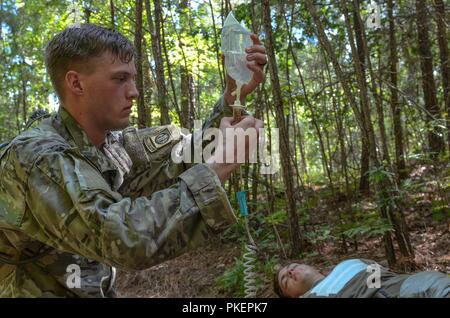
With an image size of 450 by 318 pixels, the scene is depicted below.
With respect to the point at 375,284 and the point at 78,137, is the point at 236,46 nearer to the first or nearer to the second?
the point at 78,137

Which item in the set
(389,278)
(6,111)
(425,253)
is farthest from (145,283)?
(6,111)

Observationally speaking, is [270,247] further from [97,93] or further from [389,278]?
[97,93]

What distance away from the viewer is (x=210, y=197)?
135cm

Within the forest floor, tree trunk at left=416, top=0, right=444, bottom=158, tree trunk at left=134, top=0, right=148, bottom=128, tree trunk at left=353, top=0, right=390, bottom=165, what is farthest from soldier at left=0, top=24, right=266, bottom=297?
tree trunk at left=416, top=0, right=444, bottom=158

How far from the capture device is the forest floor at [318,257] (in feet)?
16.4

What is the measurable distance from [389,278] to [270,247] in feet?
9.66

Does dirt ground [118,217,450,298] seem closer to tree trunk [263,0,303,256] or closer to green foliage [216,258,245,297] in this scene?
green foliage [216,258,245,297]

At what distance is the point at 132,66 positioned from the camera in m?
1.87

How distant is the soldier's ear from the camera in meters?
1.80

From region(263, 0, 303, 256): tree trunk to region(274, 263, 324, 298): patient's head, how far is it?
1577 mm

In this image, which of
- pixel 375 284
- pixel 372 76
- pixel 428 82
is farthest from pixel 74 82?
pixel 428 82

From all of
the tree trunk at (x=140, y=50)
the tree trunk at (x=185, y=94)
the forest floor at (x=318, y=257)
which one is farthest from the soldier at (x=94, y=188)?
the tree trunk at (x=185, y=94)

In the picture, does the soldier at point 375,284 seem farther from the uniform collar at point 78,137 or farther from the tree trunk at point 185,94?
the tree trunk at point 185,94

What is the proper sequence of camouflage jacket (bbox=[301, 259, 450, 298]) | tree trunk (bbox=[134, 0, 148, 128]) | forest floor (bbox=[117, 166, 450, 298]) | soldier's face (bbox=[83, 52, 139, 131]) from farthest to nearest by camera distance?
tree trunk (bbox=[134, 0, 148, 128]) < forest floor (bbox=[117, 166, 450, 298]) < camouflage jacket (bbox=[301, 259, 450, 298]) < soldier's face (bbox=[83, 52, 139, 131])
